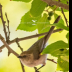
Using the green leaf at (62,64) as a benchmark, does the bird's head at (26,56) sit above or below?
above

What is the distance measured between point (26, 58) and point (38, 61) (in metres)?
0.03

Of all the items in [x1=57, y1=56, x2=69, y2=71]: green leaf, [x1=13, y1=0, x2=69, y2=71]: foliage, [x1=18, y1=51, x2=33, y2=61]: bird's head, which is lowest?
[x1=57, y1=56, x2=69, y2=71]: green leaf

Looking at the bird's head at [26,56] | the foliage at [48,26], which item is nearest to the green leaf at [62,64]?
the foliage at [48,26]

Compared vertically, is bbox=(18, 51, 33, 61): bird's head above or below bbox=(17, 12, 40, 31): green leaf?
below

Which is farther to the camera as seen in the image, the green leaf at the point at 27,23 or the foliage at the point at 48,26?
the green leaf at the point at 27,23

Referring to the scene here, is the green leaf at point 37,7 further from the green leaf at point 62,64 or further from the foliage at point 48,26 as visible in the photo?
the green leaf at point 62,64

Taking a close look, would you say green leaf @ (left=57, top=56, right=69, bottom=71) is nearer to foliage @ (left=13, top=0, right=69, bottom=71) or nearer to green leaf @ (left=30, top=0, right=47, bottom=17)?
foliage @ (left=13, top=0, right=69, bottom=71)

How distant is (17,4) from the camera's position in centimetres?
66

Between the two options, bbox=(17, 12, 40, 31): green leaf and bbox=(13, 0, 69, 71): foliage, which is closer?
bbox=(13, 0, 69, 71): foliage

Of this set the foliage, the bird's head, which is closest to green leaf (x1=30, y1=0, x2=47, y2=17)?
the foliage

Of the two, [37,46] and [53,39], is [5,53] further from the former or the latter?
[37,46]

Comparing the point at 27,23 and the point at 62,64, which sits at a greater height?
the point at 27,23

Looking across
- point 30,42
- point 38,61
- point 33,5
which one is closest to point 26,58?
point 38,61

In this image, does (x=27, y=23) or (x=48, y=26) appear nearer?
(x=48, y=26)
